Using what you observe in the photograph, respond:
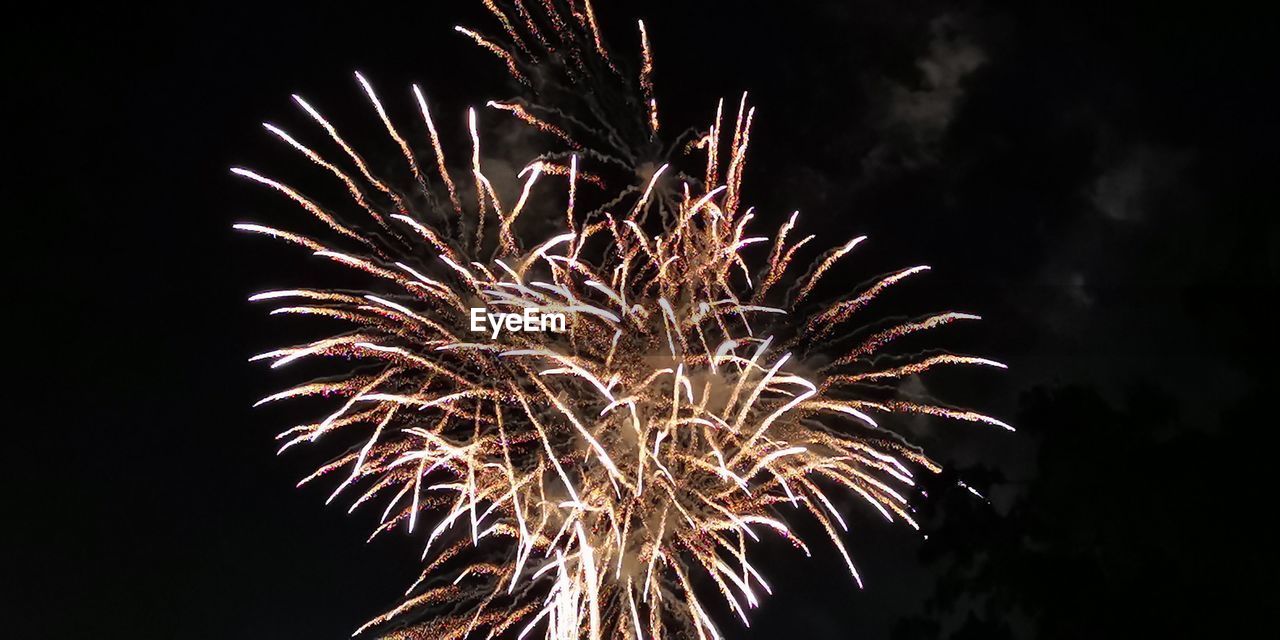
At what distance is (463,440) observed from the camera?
6203 millimetres

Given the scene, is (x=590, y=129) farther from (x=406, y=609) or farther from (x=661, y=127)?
(x=406, y=609)

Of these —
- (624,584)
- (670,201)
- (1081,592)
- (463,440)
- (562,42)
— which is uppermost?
(562,42)

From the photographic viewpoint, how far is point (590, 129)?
6.31 metres

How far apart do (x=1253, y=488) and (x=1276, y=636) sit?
6.96 ft

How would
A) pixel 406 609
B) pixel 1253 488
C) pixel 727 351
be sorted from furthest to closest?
1. pixel 1253 488
2. pixel 406 609
3. pixel 727 351

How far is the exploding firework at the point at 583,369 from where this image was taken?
590 cm

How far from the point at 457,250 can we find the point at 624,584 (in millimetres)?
2911

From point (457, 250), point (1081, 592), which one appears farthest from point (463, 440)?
point (1081, 592)

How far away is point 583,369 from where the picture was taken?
5.82 m

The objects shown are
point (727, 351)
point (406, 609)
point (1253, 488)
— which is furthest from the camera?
point (1253, 488)

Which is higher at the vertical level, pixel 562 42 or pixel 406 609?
pixel 562 42

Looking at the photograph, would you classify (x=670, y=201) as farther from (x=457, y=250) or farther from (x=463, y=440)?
(x=463, y=440)

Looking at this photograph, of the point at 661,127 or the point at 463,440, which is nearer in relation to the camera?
the point at 463,440

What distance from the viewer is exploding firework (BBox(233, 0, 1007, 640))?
19.4 feet
